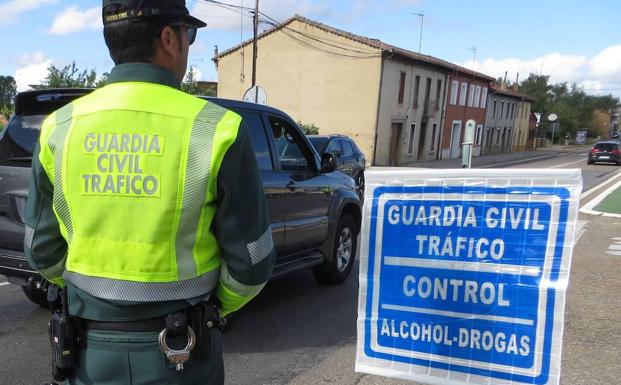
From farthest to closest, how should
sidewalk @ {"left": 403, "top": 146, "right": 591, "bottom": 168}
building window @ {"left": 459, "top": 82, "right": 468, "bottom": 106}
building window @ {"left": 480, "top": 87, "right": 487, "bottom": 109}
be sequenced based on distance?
1. building window @ {"left": 480, "top": 87, "right": 487, "bottom": 109}
2. building window @ {"left": 459, "top": 82, "right": 468, "bottom": 106}
3. sidewalk @ {"left": 403, "top": 146, "right": 591, "bottom": 168}

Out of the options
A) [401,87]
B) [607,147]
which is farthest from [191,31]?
[607,147]

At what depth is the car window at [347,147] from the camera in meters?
15.0

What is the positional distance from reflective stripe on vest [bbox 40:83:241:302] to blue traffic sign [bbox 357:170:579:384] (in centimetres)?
98

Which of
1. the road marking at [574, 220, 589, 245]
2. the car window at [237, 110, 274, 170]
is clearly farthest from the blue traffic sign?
the road marking at [574, 220, 589, 245]

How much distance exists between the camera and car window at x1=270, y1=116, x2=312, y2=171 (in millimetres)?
4938

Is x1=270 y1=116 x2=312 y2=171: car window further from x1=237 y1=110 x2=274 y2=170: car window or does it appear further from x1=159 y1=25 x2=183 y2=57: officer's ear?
x1=159 y1=25 x2=183 y2=57: officer's ear

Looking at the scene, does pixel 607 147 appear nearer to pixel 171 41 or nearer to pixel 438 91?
pixel 438 91

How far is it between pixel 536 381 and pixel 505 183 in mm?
800

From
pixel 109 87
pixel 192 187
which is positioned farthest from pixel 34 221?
pixel 192 187

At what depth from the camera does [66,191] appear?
1.55 metres

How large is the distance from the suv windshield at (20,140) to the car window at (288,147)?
1.99 m

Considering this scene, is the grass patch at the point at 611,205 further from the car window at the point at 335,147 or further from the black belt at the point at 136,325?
the black belt at the point at 136,325

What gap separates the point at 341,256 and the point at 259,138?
195 centimetres

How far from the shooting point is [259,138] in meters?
4.68
